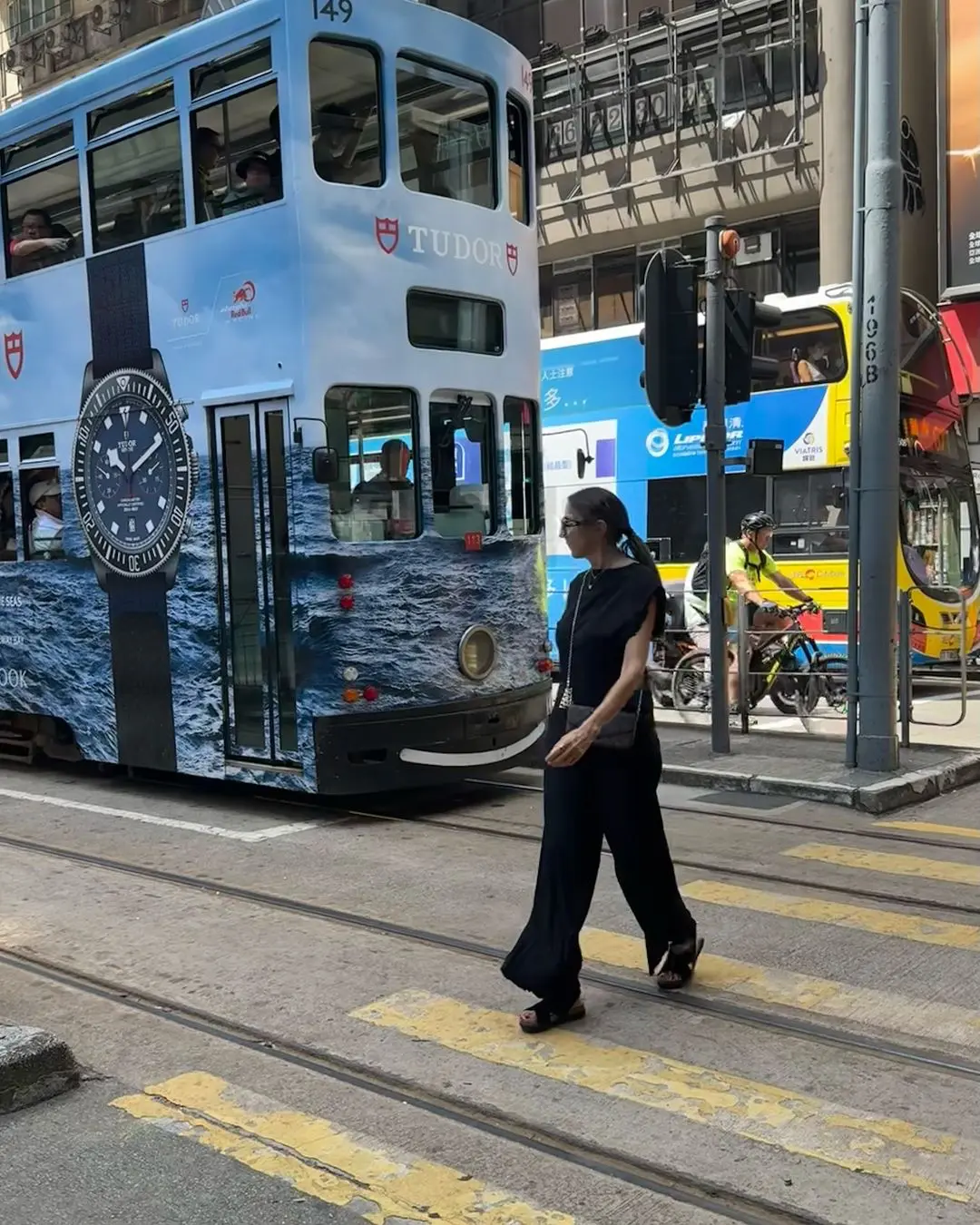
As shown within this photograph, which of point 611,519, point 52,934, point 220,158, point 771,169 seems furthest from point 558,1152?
point 771,169

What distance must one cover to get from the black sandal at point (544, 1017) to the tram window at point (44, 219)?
6611mm

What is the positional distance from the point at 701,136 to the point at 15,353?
1615cm

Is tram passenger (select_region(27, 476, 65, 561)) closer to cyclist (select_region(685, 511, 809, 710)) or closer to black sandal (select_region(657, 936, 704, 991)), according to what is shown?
cyclist (select_region(685, 511, 809, 710))

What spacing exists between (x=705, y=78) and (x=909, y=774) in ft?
56.4

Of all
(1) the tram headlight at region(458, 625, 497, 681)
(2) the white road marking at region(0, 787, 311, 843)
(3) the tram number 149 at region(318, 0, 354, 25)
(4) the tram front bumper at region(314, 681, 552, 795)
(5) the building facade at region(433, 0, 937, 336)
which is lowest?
(2) the white road marking at region(0, 787, 311, 843)

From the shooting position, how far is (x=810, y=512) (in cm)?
1333

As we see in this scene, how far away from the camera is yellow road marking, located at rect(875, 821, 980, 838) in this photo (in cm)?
744

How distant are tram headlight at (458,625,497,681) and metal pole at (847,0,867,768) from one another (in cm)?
249

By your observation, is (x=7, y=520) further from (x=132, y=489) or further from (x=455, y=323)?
(x=455, y=323)

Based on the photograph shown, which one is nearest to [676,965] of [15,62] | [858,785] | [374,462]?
[858,785]

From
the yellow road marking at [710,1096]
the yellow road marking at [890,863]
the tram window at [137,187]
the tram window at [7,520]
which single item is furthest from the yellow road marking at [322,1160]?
the tram window at [7,520]

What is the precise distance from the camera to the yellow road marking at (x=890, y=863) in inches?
254

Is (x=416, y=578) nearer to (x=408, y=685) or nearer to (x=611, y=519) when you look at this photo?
(x=408, y=685)

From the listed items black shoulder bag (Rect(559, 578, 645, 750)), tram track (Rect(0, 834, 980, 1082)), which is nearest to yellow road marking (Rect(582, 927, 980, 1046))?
tram track (Rect(0, 834, 980, 1082))
